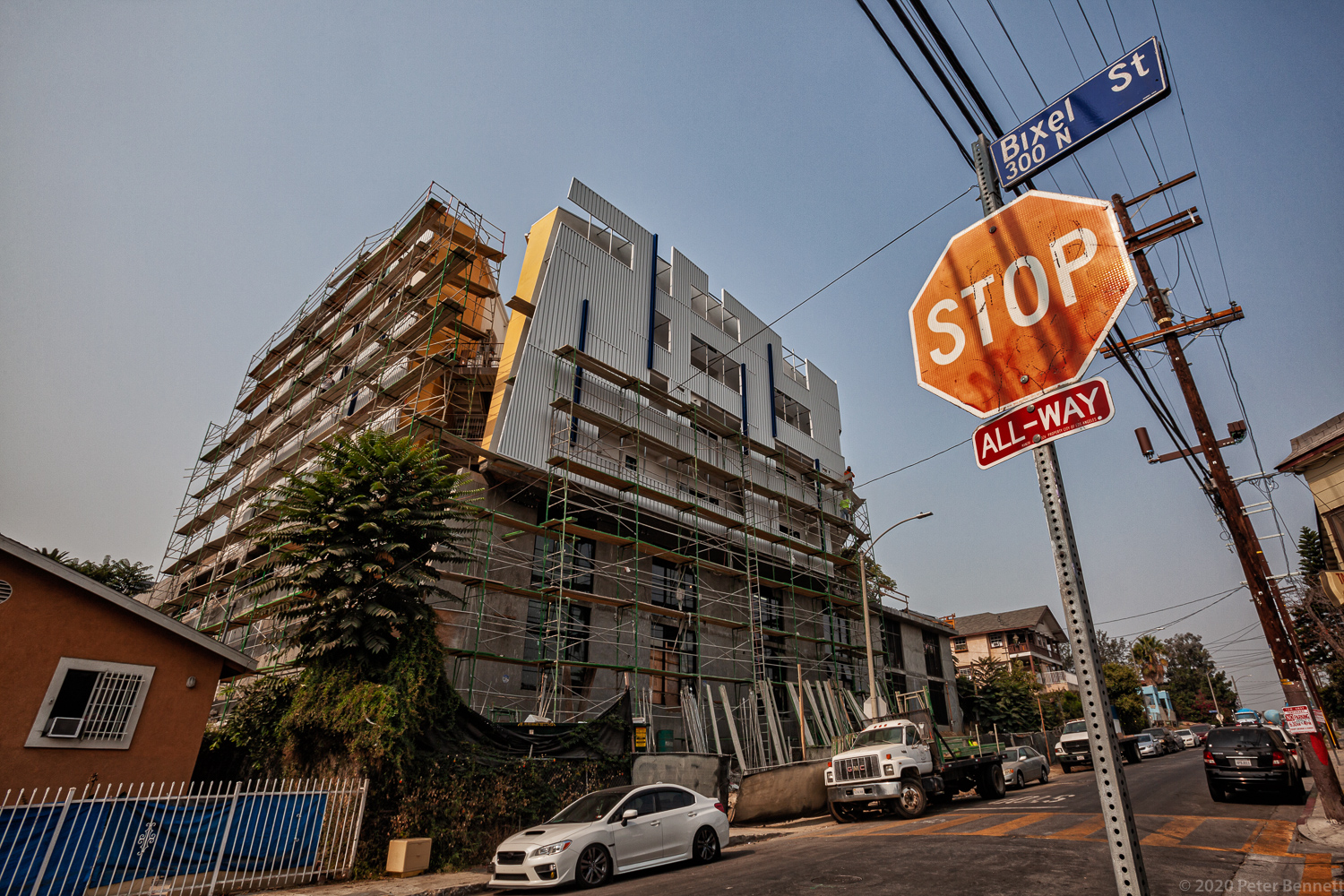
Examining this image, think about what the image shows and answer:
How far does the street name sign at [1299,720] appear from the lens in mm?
11852

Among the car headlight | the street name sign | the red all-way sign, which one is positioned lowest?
the car headlight

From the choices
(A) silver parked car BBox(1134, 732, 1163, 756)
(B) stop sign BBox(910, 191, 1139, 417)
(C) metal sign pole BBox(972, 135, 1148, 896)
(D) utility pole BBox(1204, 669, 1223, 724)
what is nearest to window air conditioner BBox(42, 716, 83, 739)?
(B) stop sign BBox(910, 191, 1139, 417)

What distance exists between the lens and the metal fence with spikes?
7785 millimetres

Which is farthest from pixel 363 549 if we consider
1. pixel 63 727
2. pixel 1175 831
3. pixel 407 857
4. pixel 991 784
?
pixel 991 784

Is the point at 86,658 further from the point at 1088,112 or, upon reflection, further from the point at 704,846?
the point at 1088,112

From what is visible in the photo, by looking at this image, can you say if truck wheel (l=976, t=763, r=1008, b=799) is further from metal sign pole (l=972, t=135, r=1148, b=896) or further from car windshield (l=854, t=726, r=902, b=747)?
metal sign pole (l=972, t=135, r=1148, b=896)

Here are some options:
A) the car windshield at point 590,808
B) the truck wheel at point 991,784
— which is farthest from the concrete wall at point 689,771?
the truck wheel at point 991,784

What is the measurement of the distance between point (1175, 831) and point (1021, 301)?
12.2m

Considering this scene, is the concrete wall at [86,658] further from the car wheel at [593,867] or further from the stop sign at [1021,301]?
the stop sign at [1021,301]

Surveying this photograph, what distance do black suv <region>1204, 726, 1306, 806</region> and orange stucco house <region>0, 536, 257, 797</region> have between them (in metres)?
20.8

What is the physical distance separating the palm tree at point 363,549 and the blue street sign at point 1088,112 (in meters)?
11.9

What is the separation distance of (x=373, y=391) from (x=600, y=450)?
27.2 feet

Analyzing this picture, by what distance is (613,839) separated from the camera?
32.7 ft

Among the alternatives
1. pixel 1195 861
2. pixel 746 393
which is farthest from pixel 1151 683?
pixel 1195 861
